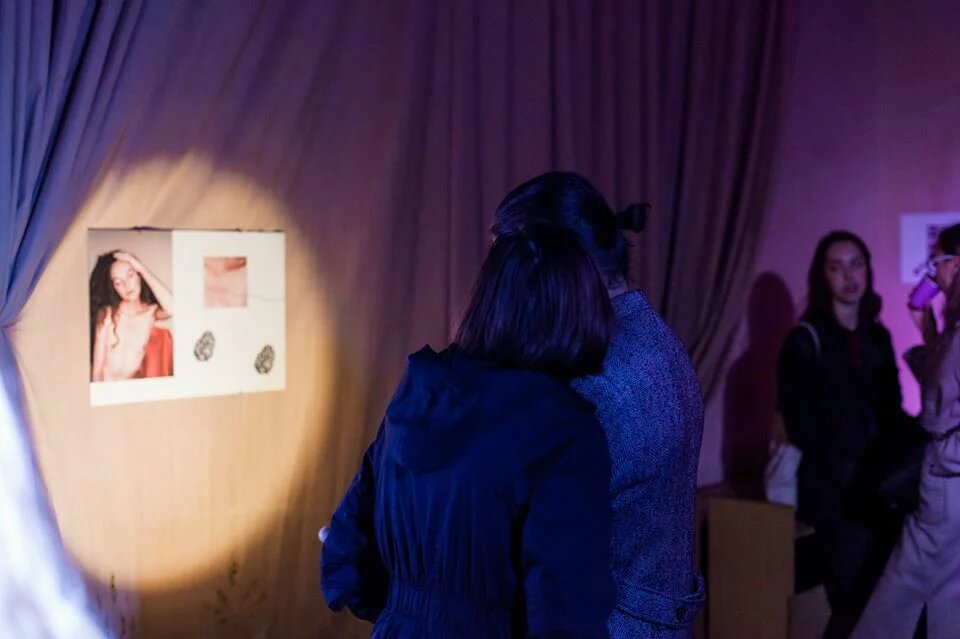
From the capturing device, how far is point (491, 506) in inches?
62.4

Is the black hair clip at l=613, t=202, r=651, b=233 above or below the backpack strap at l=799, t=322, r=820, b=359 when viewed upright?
above

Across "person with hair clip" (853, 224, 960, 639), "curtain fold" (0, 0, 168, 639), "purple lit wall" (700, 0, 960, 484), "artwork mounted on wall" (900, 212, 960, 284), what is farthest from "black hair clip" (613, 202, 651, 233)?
Answer: "artwork mounted on wall" (900, 212, 960, 284)

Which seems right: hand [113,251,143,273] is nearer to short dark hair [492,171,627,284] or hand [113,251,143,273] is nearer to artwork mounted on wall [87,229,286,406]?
artwork mounted on wall [87,229,286,406]

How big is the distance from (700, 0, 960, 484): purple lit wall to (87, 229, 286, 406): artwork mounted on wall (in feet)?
7.61

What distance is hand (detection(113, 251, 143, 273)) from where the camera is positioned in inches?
112

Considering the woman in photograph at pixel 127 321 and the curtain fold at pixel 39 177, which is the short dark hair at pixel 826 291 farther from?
the curtain fold at pixel 39 177

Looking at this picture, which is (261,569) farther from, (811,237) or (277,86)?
(811,237)

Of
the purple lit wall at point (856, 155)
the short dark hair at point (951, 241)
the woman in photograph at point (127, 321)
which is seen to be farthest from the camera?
the purple lit wall at point (856, 155)

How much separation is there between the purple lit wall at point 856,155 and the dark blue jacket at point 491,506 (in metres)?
3.23

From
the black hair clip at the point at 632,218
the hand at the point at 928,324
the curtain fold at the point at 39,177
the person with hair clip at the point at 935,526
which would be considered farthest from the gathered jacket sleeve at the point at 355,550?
the hand at the point at 928,324

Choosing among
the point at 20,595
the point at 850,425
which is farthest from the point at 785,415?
the point at 20,595

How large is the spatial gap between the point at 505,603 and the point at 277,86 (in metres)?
1.97

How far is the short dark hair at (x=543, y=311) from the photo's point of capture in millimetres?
1623

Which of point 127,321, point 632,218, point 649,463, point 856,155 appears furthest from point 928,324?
point 127,321
